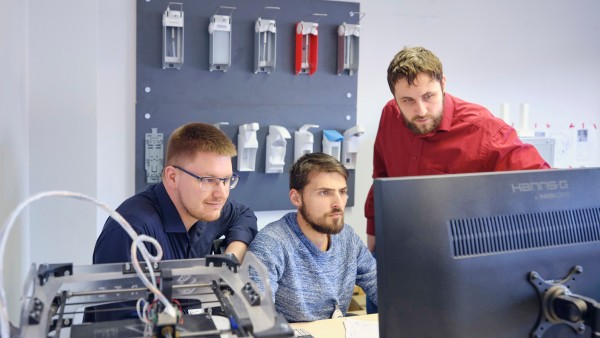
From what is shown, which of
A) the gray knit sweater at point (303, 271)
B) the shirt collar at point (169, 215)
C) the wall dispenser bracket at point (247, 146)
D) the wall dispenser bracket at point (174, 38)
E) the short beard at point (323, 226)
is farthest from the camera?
the wall dispenser bracket at point (247, 146)

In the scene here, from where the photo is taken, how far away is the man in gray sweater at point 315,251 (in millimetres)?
1945

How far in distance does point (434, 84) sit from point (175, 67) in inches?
63.4

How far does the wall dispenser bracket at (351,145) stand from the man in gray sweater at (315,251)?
3.46 ft

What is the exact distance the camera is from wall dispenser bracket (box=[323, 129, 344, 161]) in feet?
10.5

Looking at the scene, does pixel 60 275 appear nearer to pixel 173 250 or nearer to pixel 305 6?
pixel 173 250

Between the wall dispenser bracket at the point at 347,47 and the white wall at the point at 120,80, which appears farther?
the wall dispenser bracket at the point at 347,47

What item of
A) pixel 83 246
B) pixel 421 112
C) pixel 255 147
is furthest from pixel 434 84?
pixel 83 246

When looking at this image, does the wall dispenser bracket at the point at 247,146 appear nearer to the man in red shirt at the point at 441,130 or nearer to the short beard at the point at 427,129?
the man in red shirt at the point at 441,130

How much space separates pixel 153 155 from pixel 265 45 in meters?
0.80

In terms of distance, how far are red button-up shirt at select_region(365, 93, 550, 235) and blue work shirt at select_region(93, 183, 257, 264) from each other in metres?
0.51

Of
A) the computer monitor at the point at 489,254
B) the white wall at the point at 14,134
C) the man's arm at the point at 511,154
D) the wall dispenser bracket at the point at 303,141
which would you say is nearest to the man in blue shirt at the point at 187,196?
the white wall at the point at 14,134

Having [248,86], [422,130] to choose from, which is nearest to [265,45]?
[248,86]

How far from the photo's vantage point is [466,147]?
1.84 m

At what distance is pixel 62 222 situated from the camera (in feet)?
8.48
